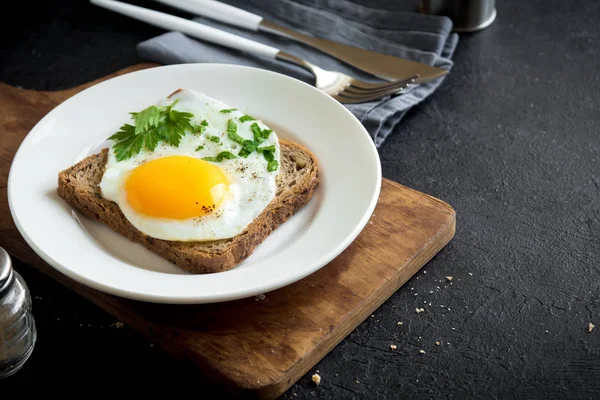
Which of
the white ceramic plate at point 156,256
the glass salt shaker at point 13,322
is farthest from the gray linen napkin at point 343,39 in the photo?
the glass salt shaker at point 13,322

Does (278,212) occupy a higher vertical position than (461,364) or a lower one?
higher

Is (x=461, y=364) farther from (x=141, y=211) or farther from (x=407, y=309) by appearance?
(x=141, y=211)

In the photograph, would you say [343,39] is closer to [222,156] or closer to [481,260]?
[222,156]

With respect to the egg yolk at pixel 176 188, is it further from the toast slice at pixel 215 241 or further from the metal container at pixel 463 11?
the metal container at pixel 463 11

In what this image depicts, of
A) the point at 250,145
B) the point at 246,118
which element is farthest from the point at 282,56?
the point at 250,145

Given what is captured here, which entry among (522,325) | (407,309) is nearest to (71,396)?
(407,309)
